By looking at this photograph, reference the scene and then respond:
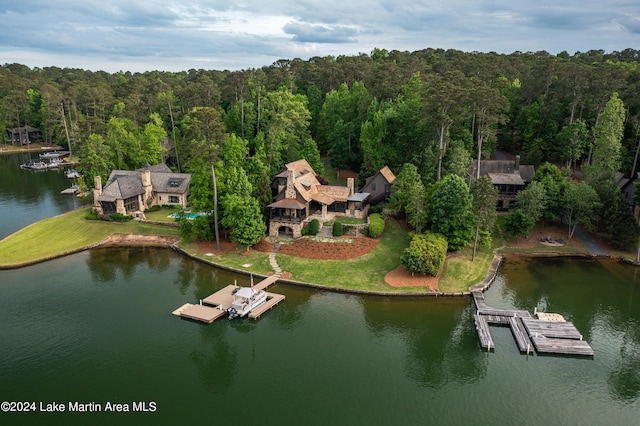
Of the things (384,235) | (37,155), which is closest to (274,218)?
(384,235)

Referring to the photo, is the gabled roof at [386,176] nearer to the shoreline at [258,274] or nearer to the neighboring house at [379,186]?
the neighboring house at [379,186]

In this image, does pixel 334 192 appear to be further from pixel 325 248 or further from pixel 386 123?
pixel 386 123

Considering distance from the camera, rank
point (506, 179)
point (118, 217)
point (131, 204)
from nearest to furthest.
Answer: point (118, 217) → point (131, 204) → point (506, 179)

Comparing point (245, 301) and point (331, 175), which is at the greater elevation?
point (331, 175)

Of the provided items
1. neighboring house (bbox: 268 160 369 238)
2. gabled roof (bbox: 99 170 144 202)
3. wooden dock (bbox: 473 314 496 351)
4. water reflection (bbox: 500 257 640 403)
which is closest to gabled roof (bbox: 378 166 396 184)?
neighboring house (bbox: 268 160 369 238)

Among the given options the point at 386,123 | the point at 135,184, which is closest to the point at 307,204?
the point at 386,123

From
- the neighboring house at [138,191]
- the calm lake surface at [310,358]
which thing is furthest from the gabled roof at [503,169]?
the neighboring house at [138,191]
